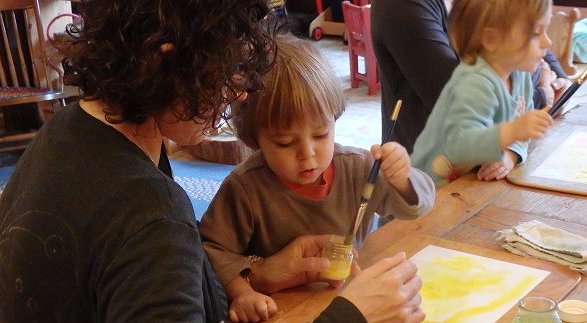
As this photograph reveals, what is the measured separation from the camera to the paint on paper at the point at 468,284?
968 millimetres

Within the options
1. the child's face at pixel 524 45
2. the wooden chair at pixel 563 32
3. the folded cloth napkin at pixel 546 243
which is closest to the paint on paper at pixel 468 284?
the folded cloth napkin at pixel 546 243

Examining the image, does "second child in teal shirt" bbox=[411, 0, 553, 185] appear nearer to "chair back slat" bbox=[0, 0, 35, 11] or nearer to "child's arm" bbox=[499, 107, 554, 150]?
"child's arm" bbox=[499, 107, 554, 150]

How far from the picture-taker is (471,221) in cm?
124

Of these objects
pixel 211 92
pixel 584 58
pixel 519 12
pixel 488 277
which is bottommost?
pixel 584 58

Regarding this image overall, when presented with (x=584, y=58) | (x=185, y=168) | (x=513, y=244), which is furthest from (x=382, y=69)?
(x=185, y=168)

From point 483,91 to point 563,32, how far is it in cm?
104

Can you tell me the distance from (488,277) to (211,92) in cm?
52

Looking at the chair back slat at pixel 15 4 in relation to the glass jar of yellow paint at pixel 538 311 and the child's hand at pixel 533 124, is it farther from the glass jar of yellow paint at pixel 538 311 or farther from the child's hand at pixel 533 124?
the glass jar of yellow paint at pixel 538 311

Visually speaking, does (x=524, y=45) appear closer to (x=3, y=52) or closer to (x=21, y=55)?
(x=21, y=55)

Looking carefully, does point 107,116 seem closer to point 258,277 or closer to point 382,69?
point 258,277

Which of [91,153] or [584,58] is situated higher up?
[91,153]

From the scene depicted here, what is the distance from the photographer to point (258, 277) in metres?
1.08

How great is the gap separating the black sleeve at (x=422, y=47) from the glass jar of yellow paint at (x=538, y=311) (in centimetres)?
90

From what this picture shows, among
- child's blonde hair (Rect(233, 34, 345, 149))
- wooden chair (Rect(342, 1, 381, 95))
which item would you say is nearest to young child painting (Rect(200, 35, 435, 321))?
child's blonde hair (Rect(233, 34, 345, 149))
